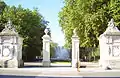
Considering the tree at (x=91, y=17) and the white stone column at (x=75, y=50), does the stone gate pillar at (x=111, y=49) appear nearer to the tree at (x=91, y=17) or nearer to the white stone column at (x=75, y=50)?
the white stone column at (x=75, y=50)

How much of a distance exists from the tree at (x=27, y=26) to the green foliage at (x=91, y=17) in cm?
1472

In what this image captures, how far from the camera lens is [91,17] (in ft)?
132

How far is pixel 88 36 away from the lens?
42688 millimetres

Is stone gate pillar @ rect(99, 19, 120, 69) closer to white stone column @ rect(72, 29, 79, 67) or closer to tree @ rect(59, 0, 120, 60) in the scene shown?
white stone column @ rect(72, 29, 79, 67)

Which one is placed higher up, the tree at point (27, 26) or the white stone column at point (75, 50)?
the tree at point (27, 26)

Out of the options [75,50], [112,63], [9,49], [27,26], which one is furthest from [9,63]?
[27,26]

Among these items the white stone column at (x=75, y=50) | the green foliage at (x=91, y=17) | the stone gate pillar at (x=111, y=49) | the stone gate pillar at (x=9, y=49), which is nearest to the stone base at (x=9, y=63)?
the stone gate pillar at (x=9, y=49)

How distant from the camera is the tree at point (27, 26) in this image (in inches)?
2311

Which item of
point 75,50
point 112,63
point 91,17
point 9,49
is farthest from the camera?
point 91,17

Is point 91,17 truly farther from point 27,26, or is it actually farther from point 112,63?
point 27,26

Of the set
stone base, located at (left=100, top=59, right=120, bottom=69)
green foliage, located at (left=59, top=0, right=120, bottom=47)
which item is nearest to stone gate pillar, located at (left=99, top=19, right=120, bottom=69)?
stone base, located at (left=100, top=59, right=120, bottom=69)

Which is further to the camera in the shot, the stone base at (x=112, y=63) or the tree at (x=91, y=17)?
the tree at (x=91, y=17)

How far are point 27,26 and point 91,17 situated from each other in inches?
911

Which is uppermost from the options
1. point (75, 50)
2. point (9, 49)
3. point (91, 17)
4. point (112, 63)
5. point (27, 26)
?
point (27, 26)
